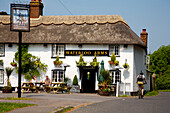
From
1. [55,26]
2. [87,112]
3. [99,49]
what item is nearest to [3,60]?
[55,26]

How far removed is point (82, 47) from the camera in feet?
101

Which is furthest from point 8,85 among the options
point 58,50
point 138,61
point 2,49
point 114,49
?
point 138,61

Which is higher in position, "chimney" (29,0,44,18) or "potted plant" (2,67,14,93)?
"chimney" (29,0,44,18)

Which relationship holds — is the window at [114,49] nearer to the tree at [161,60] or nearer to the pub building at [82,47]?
the pub building at [82,47]

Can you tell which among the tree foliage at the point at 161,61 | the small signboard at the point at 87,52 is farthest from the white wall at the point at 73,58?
the tree foliage at the point at 161,61

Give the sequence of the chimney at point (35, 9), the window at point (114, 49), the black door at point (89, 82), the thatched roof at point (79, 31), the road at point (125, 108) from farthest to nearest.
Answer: the chimney at point (35, 9) → the black door at point (89, 82) → the window at point (114, 49) → the thatched roof at point (79, 31) → the road at point (125, 108)

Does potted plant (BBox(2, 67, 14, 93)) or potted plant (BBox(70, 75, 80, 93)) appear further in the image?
potted plant (BBox(70, 75, 80, 93))

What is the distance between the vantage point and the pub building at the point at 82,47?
3036 centimetres

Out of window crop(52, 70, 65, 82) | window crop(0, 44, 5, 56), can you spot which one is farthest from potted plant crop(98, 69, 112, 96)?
window crop(0, 44, 5, 56)

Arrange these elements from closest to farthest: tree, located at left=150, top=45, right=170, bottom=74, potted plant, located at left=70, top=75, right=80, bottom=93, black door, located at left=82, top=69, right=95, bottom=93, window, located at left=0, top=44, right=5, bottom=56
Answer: potted plant, located at left=70, top=75, right=80, bottom=93 < black door, located at left=82, top=69, right=95, bottom=93 < window, located at left=0, top=44, right=5, bottom=56 < tree, located at left=150, top=45, right=170, bottom=74

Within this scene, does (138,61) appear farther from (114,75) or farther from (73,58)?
(73,58)

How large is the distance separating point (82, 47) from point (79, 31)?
69.8 inches

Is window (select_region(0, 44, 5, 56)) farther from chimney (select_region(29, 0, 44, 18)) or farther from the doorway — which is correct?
the doorway

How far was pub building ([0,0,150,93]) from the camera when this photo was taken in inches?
1195
